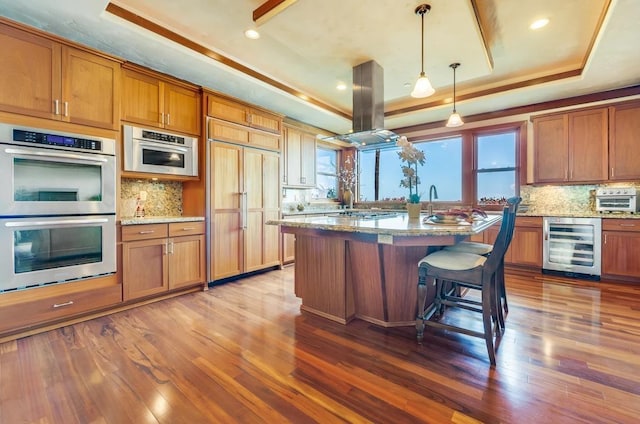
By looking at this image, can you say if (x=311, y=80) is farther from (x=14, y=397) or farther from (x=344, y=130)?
(x=14, y=397)

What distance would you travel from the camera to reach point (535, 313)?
2.69 metres

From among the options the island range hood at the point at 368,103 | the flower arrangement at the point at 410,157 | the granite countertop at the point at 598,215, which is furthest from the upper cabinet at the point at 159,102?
the granite countertop at the point at 598,215

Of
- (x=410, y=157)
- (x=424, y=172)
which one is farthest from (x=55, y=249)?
(x=424, y=172)

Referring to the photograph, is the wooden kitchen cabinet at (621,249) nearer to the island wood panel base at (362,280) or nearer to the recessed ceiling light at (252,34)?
the island wood panel base at (362,280)

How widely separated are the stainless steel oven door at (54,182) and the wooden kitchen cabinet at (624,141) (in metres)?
6.29

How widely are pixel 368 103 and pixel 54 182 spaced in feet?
10.5

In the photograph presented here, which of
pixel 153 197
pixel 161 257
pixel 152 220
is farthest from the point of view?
pixel 153 197

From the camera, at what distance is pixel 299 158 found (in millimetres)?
5270

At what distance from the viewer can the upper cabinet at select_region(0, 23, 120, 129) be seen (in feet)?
7.34

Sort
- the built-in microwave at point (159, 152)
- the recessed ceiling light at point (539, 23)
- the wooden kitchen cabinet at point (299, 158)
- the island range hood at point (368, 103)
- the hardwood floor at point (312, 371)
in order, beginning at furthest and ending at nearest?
the wooden kitchen cabinet at point (299, 158) → the island range hood at point (368, 103) → the built-in microwave at point (159, 152) → the recessed ceiling light at point (539, 23) → the hardwood floor at point (312, 371)

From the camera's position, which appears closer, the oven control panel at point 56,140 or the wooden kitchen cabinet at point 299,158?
the oven control panel at point 56,140

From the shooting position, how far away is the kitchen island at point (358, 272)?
237cm

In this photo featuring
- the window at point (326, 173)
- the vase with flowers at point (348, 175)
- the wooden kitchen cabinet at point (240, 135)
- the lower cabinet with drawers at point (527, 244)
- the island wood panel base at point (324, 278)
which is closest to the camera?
the island wood panel base at point (324, 278)

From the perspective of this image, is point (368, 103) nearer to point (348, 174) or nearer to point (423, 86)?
point (423, 86)
